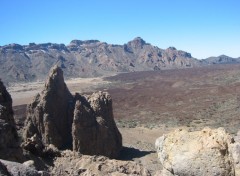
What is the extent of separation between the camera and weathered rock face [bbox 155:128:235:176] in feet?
23.5

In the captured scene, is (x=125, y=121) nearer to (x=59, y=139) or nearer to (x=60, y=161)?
(x=59, y=139)

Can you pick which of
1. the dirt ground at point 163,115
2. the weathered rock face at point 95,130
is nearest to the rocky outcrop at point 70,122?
the weathered rock face at point 95,130

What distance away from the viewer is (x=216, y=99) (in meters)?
64.8

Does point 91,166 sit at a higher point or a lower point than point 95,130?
higher

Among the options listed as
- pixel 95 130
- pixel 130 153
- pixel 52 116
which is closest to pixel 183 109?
pixel 130 153

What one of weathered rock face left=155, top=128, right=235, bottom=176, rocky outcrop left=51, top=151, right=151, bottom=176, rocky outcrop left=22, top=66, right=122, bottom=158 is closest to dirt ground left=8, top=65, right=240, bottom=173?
rocky outcrop left=22, top=66, right=122, bottom=158

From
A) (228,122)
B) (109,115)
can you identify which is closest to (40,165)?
(109,115)

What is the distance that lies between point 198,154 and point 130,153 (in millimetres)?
21311

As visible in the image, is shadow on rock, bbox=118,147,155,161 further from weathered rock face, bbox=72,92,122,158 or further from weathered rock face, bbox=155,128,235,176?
weathered rock face, bbox=155,128,235,176

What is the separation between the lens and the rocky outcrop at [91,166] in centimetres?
1259

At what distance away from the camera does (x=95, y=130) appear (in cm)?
2538

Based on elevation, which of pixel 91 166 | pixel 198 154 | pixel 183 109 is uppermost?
pixel 198 154

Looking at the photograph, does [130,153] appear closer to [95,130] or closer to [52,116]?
[95,130]

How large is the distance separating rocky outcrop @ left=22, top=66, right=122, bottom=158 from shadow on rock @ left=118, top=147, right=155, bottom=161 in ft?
2.37
